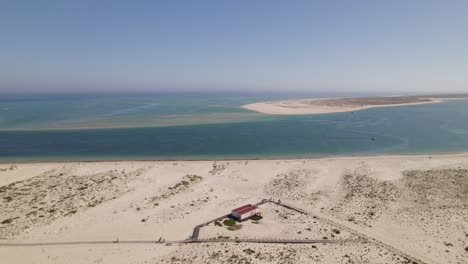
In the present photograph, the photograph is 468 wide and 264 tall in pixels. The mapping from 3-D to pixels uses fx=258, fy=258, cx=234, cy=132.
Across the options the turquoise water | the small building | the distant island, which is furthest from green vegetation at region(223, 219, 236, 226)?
the distant island

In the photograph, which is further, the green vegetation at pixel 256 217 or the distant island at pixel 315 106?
the distant island at pixel 315 106

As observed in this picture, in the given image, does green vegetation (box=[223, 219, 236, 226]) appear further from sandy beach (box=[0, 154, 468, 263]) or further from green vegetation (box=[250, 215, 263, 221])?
green vegetation (box=[250, 215, 263, 221])

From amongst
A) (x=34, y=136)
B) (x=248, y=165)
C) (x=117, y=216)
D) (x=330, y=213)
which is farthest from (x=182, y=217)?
(x=34, y=136)

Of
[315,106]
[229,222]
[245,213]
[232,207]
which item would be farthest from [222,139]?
[315,106]

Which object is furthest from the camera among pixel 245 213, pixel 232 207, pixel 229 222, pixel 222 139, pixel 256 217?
pixel 222 139

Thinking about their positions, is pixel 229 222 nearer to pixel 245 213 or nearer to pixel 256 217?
pixel 245 213

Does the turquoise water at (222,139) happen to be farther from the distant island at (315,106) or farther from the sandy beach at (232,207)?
Result: the distant island at (315,106)

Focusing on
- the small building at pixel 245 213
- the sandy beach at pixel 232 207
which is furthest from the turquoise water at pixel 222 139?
the small building at pixel 245 213

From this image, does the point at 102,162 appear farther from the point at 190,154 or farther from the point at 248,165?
the point at 248,165

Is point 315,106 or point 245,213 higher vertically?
point 315,106
